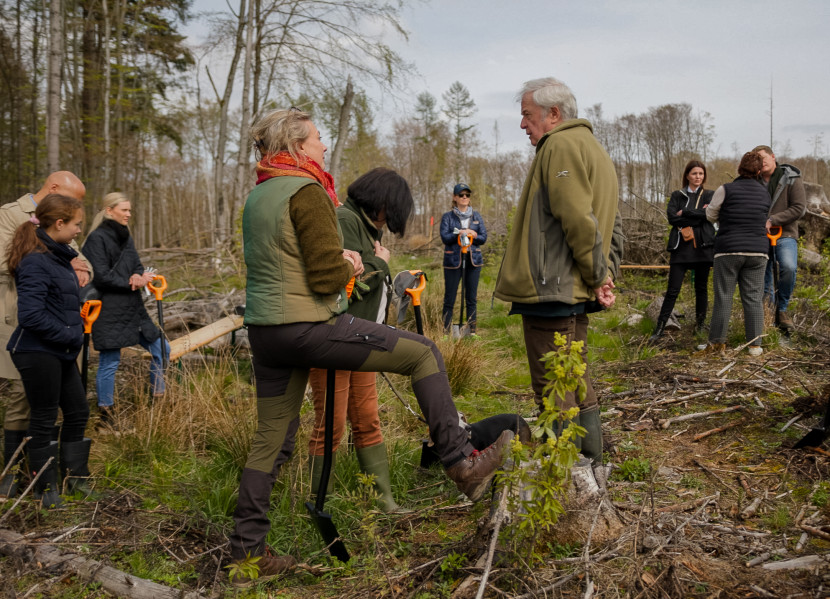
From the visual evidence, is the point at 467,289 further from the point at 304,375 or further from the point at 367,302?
the point at 304,375

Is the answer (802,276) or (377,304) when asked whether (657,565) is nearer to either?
(377,304)

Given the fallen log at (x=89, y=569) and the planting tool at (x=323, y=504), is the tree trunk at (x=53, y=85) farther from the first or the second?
the planting tool at (x=323, y=504)

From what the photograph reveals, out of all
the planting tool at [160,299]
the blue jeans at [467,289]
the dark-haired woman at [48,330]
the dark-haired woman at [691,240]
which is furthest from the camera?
the blue jeans at [467,289]

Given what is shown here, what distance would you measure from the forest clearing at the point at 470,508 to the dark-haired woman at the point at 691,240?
4.27ft

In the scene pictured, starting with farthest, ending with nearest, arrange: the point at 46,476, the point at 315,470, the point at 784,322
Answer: the point at 784,322 < the point at 46,476 < the point at 315,470

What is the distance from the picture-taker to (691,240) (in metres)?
6.61

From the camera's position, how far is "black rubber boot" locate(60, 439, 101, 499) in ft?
12.0

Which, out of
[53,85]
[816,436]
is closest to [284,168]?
[816,436]

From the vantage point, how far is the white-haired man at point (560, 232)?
2883mm

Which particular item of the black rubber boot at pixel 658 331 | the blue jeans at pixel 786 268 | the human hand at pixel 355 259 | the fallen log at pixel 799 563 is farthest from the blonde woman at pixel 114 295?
the blue jeans at pixel 786 268

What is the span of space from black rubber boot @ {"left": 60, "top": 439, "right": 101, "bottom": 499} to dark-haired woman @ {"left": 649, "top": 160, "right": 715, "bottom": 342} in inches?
222

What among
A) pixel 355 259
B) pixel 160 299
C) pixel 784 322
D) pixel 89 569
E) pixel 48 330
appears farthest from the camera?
pixel 784 322

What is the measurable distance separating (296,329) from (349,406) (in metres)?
0.95

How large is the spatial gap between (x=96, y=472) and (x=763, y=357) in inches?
224
